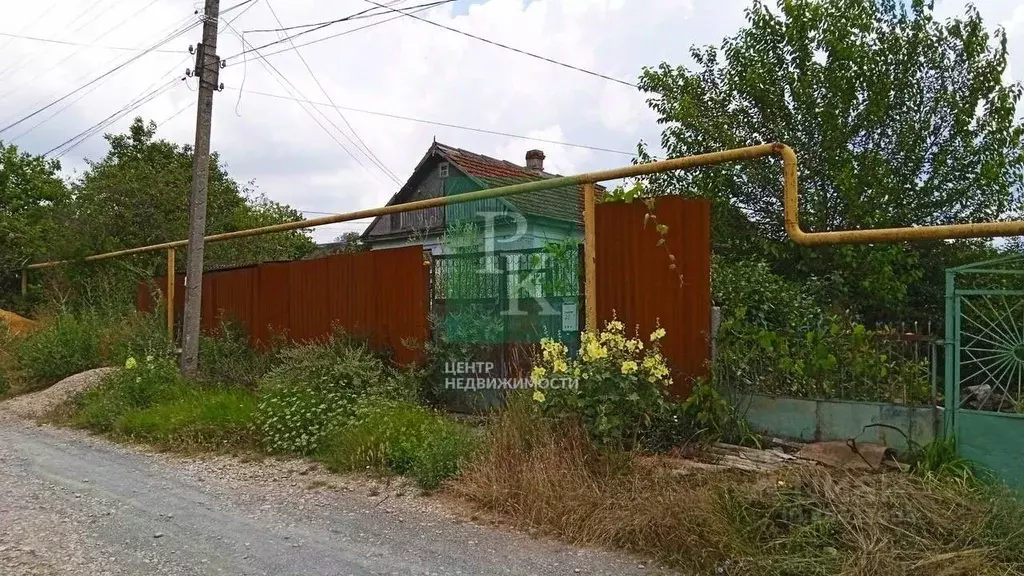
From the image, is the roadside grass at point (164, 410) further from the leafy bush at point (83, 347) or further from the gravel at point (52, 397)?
the leafy bush at point (83, 347)

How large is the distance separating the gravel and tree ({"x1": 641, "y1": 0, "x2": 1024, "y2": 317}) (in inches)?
291

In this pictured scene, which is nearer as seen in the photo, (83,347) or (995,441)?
(995,441)

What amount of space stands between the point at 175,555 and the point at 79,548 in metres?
0.62

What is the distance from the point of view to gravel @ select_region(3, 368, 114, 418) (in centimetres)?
793

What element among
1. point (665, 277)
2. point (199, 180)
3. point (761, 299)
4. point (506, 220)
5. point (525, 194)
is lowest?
point (761, 299)

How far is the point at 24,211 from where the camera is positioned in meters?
16.9

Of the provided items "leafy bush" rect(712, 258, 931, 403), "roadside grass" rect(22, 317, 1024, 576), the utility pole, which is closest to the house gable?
"leafy bush" rect(712, 258, 931, 403)

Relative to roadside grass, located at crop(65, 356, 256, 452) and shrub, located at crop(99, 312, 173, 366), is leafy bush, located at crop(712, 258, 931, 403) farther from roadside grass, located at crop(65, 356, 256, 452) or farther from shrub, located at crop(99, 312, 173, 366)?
shrub, located at crop(99, 312, 173, 366)

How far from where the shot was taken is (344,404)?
580cm

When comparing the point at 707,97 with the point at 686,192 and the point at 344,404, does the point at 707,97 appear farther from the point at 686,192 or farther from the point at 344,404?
the point at 344,404

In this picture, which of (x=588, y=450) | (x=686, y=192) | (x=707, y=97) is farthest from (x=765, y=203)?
(x=588, y=450)

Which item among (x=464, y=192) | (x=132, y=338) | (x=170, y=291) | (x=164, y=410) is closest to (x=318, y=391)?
(x=164, y=410)

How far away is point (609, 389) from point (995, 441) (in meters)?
2.12

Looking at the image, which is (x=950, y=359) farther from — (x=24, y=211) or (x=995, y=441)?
(x=24, y=211)
